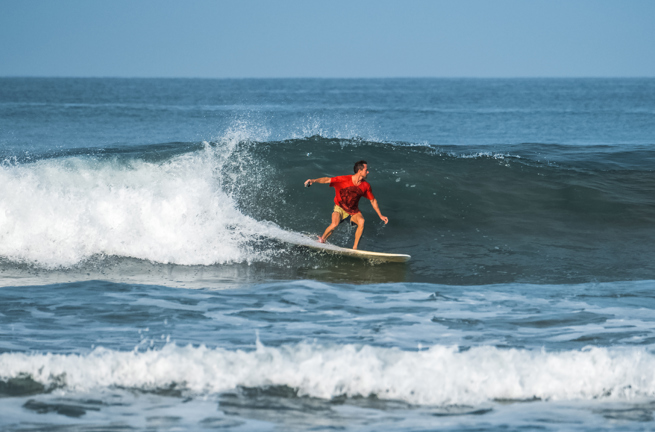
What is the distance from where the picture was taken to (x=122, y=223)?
11.3 metres

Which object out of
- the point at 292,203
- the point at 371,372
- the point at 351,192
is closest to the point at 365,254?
the point at 351,192

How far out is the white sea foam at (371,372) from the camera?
527 cm

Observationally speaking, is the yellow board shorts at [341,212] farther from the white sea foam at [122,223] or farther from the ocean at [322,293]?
the white sea foam at [122,223]

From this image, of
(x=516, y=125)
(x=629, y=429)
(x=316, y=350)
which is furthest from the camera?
(x=516, y=125)

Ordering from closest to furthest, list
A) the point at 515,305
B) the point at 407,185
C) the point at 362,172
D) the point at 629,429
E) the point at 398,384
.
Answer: the point at 629,429 < the point at 398,384 < the point at 515,305 < the point at 362,172 < the point at 407,185

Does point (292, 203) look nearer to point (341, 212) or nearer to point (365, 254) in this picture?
point (341, 212)

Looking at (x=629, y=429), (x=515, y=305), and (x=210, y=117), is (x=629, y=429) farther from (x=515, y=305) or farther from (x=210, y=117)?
(x=210, y=117)

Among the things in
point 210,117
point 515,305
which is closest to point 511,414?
point 515,305

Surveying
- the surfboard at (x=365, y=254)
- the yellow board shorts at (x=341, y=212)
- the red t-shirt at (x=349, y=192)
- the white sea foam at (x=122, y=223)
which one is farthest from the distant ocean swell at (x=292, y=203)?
the red t-shirt at (x=349, y=192)

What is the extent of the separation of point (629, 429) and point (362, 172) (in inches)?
233

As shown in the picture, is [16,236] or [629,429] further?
[16,236]

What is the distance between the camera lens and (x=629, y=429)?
15.4ft

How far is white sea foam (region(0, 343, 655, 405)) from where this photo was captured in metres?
5.27

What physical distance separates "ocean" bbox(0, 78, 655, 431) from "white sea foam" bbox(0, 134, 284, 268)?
0.13 ft
